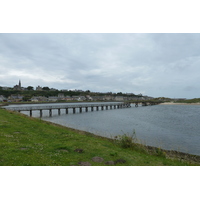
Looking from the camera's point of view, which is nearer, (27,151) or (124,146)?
(27,151)

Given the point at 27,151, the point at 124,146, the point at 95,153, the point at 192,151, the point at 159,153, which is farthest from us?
the point at 192,151

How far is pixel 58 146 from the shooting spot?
1109 cm

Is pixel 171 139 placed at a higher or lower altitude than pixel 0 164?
lower

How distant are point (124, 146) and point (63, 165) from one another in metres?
8.18

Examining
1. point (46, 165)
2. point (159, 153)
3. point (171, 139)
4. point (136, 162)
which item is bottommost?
point (171, 139)

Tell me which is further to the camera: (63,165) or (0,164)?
(63,165)

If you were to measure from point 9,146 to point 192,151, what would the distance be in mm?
19311

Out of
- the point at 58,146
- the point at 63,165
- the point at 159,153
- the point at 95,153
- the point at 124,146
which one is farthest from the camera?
the point at 124,146

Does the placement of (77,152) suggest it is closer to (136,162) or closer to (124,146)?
(136,162)

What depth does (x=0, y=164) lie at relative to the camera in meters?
6.84

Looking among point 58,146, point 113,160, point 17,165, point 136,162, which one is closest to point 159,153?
point 136,162

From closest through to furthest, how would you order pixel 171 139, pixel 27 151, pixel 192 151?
pixel 27 151 → pixel 192 151 → pixel 171 139

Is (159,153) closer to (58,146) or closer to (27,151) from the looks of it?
(58,146)

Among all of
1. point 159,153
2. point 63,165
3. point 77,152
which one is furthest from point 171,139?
point 63,165
